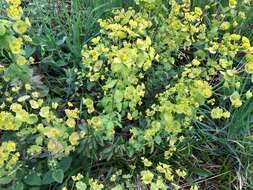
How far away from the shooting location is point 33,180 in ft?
5.31

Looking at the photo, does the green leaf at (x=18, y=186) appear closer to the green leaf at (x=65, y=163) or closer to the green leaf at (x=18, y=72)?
the green leaf at (x=65, y=163)

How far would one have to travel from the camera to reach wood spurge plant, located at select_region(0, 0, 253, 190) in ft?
4.87

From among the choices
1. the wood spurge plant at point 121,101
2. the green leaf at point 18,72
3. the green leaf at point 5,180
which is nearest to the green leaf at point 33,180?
the wood spurge plant at point 121,101

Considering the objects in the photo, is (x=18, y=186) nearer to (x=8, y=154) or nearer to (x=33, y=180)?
(x=33, y=180)

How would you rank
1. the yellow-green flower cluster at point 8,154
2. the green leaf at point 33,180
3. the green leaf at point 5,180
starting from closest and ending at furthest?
1. the yellow-green flower cluster at point 8,154
2. the green leaf at point 5,180
3. the green leaf at point 33,180

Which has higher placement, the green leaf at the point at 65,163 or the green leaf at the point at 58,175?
the green leaf at the point at 58,175

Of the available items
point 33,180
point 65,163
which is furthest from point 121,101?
point 33,180

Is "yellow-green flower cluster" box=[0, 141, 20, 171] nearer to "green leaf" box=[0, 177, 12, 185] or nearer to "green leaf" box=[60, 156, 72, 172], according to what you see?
"green leaf" box=[0, 177, 12, 185]

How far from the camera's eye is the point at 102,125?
151 centimetres

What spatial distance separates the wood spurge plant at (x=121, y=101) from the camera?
149 centimetres

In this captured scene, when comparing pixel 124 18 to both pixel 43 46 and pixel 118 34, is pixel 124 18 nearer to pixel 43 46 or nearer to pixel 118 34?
pixel 118 34

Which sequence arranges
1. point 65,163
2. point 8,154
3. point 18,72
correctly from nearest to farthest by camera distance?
point 8,154, point 18,72, point 65,163

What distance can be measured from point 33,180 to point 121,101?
44 cm

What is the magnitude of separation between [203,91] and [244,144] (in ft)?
1.83
